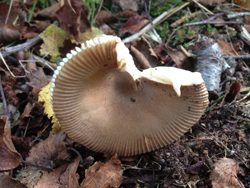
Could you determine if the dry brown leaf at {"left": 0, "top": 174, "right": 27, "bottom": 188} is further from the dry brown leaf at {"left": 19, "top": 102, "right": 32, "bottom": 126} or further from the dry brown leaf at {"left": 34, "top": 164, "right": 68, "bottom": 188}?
the dry brown leaf at {"left": 19, "top": 102, "right": 32, "bottom": 126}

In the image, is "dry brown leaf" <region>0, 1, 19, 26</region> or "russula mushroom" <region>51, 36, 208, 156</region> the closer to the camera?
"russula mushroom" <region>51, 36, 208, 156</region>

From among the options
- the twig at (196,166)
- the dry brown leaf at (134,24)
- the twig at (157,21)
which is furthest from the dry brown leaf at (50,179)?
the dry brown leaf at (134,24)

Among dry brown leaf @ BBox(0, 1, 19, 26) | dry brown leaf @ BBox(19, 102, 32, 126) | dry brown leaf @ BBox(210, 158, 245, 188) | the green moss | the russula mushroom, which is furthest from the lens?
the green moss

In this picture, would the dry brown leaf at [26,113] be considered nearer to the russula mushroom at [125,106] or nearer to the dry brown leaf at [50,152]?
the dry brown leaf at [50,152]

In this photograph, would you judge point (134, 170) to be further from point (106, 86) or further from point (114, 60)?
point (114, 60)

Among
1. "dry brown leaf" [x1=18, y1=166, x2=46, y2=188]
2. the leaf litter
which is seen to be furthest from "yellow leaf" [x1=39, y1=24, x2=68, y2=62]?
"dry brown leaf" [x1=18, y1=166, x2=46, y2=188]
